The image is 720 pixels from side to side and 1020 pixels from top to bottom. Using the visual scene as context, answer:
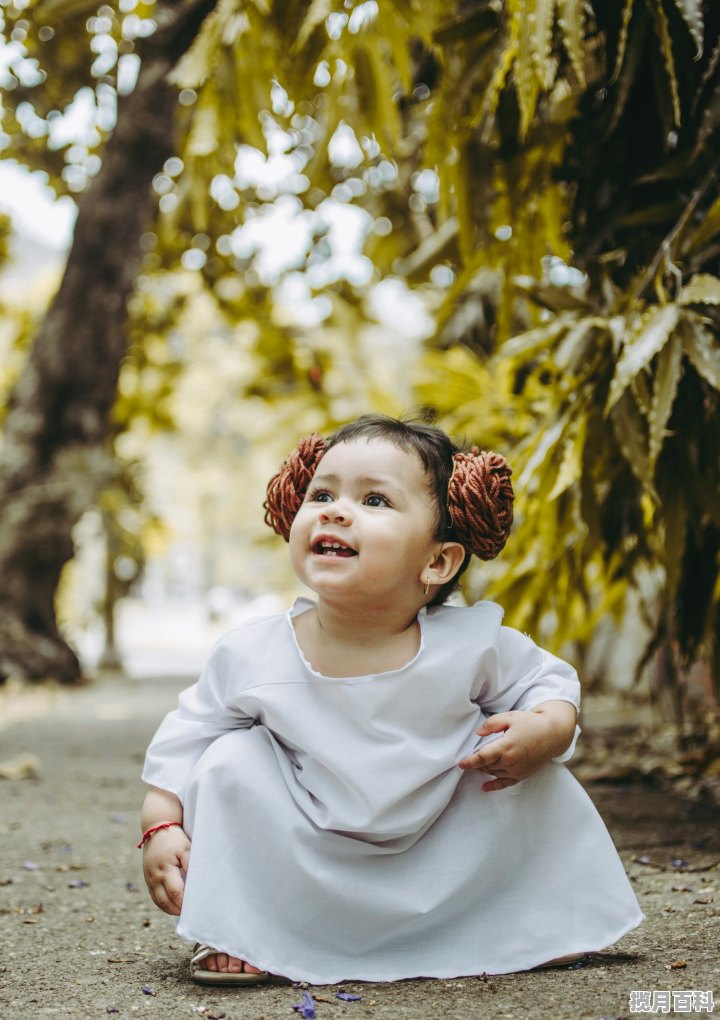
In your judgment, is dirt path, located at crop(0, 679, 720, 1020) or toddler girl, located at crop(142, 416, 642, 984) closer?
dirt path, located at crop(0, 679, 720, 1020)

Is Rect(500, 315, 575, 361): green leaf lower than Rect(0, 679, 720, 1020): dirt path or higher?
higher

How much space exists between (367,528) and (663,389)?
2.30ft

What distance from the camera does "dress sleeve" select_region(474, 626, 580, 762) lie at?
5.09ft

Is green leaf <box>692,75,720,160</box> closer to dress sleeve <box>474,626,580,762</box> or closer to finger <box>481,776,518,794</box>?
dress sleeve <box>474,626,580,762</box>

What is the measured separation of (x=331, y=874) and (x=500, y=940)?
0.88ft

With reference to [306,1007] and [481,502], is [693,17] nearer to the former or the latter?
[481,502]

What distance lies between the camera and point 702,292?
6.01ft

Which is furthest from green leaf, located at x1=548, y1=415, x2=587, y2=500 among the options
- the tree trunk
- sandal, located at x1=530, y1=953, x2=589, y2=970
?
the tree trunk

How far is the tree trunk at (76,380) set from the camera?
5.53 m

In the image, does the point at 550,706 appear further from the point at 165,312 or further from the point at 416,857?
the point at 165,312

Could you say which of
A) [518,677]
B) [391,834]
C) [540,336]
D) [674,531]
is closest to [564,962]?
[391,834]

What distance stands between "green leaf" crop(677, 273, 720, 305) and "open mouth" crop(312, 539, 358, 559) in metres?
0.82

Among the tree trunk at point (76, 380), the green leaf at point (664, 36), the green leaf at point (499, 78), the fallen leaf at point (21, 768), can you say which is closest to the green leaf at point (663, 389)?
the green leaf at point (664, 36)

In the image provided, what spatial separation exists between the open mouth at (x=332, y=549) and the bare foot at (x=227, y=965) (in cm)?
59
